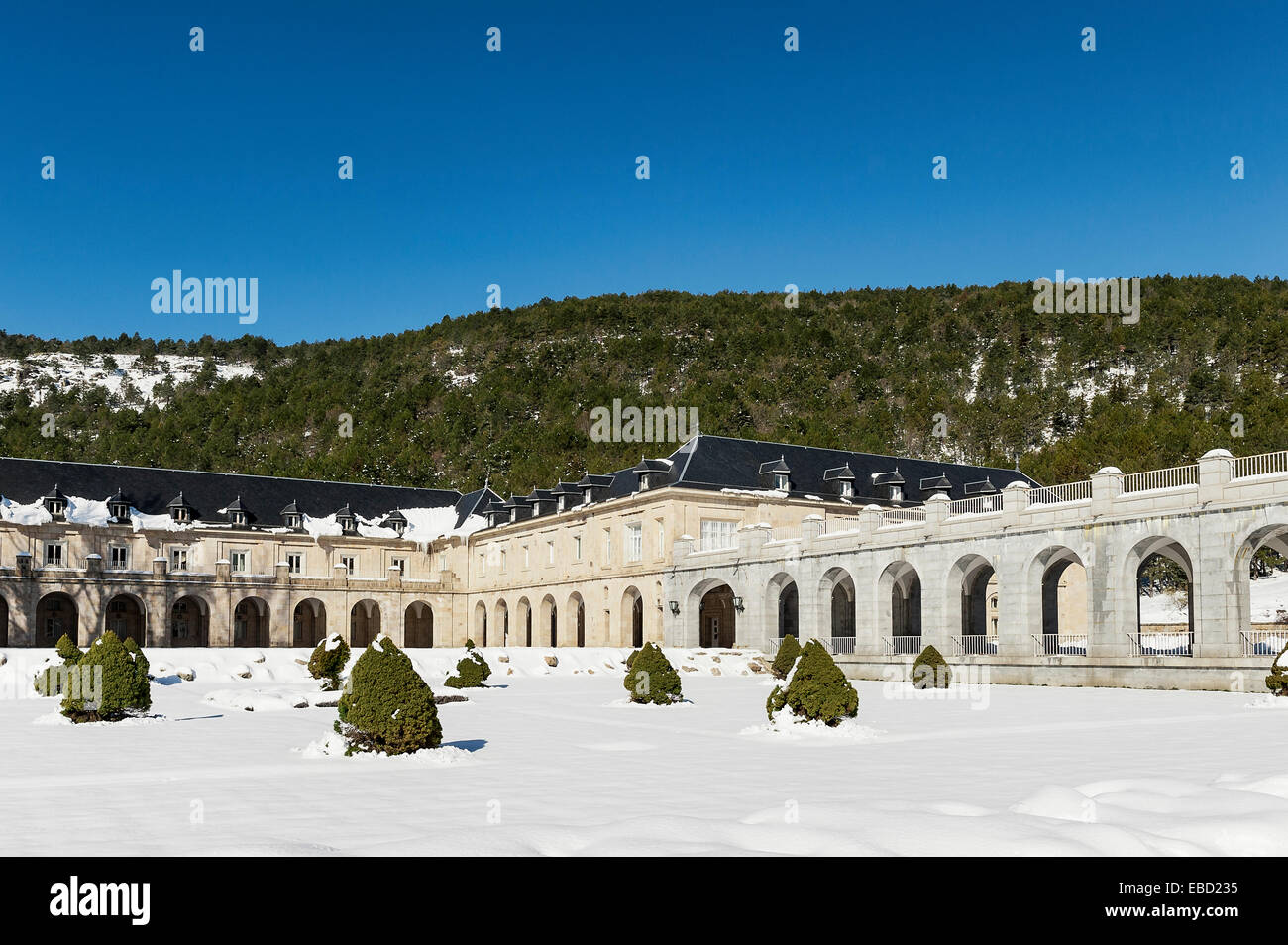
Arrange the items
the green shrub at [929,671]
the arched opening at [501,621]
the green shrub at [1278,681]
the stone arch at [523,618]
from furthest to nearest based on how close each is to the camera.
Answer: the arched opening at [501,621] < the stone arch at [523,618] < the green shrub at [929,671] < the green shrub at [1278,681]

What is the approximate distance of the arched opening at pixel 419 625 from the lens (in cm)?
7861

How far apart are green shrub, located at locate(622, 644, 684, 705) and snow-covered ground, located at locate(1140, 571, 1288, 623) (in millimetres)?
44423

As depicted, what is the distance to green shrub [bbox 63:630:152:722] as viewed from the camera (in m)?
21.1

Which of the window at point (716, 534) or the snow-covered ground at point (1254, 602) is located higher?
the window at point (716, 534)

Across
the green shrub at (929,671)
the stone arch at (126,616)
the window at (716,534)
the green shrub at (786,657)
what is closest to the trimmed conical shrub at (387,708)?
the green shrub at (786,657)

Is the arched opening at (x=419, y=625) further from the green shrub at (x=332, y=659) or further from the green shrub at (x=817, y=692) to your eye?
the green shrub at (x=817, y=692)

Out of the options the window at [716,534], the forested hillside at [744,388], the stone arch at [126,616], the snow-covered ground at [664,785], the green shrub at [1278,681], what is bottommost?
the stone arch at [126,616]

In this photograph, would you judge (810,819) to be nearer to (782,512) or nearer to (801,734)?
(801,734)

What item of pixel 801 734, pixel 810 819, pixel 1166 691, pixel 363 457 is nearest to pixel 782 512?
pixel 1166 691

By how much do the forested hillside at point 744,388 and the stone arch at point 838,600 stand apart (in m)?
29.5

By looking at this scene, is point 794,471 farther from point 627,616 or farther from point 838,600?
point 627,616

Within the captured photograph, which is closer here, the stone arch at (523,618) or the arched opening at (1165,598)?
the arched opening at (1165,598)

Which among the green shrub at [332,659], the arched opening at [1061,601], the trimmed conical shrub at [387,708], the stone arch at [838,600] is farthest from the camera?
the stone arch at [838,600]

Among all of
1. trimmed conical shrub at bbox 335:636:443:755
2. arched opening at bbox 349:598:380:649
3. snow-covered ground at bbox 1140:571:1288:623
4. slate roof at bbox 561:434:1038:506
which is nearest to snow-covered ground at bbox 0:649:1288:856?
trimmed conical shrub at bbox 335:636:443:755
